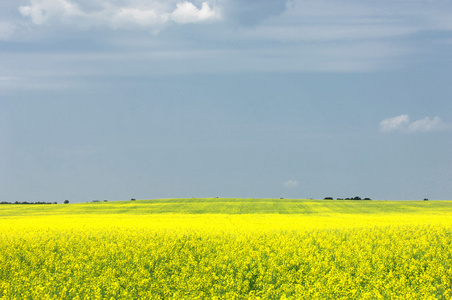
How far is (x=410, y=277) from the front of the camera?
41.5ft

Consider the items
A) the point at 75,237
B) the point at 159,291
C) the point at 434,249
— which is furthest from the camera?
the point at 75,237

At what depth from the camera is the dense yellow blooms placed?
11.1m

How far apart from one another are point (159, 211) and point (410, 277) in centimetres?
3762

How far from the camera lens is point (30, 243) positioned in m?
16.8

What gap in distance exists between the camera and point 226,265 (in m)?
13.7

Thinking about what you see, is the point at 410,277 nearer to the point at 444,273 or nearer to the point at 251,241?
the point at 444,273

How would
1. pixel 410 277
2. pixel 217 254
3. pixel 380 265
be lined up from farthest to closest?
1. pixel 217 254
2. pixel 380 265
3. pixel 410 277

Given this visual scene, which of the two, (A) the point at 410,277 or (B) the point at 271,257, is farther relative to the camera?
(B) the point at 271,257

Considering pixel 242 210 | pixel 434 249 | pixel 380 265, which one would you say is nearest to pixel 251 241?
pixel 380 265

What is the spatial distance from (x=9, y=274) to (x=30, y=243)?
9.66ft

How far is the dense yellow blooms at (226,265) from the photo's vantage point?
436 inches

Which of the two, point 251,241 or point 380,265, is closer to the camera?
point 380,265

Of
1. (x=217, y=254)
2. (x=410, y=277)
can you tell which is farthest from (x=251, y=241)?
(x=410, y=277)

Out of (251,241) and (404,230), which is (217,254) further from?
(404,230)
